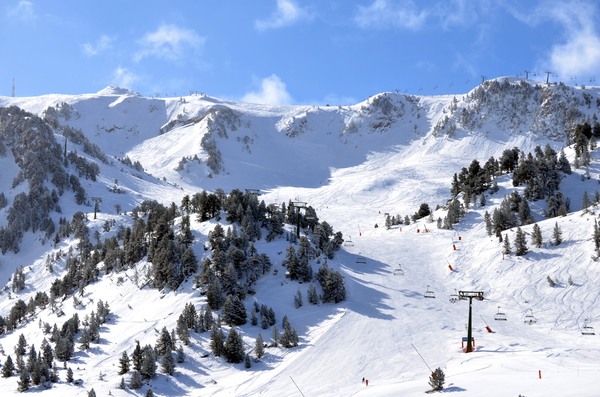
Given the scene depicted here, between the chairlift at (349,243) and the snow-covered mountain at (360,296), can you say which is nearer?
the snow-covered mountain at (360,296)

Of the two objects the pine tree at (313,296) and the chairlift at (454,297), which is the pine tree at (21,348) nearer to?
the pine tree at (313,296)

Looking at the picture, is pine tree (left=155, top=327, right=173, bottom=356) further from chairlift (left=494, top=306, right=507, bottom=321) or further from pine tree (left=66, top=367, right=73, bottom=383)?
chairlift (left=494, top=306, right=507, bottom=321)

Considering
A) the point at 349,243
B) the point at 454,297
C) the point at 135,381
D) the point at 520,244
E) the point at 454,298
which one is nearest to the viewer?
the point at 135,381

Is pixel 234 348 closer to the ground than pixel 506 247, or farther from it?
closer to the ground

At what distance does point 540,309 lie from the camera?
1806 inches

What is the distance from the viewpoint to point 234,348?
3653cm

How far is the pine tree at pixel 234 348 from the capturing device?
36.5m

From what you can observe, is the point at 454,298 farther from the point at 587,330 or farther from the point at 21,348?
the point at 21,348

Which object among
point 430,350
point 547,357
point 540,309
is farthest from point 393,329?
point 540,309

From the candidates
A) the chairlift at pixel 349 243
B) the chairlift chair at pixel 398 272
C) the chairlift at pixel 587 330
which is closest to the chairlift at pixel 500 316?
the chairlift at pixel 587 330

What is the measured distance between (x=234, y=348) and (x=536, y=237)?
40.2 meters

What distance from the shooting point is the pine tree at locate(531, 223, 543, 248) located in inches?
2184

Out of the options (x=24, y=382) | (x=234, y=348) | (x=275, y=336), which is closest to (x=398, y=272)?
(x=275, y=336)

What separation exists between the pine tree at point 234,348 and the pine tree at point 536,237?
39.4 metres
